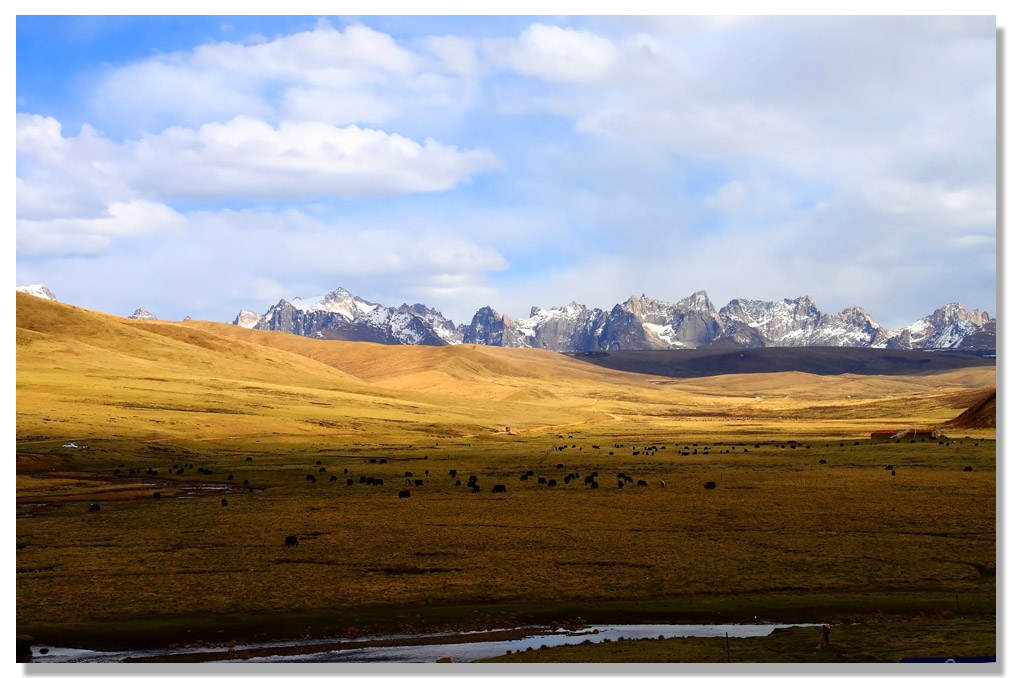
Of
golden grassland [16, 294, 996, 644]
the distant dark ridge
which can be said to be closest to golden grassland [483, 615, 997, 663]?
golden grassland [16, 294, 996, 644]

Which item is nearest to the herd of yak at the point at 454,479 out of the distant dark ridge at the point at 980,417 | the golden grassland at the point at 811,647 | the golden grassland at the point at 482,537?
the golden grassland at the point at 482,537

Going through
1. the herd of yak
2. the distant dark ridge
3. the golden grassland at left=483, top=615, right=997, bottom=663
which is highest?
the distant dark ridge

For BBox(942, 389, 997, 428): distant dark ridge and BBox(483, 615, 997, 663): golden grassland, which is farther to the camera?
BBox(942, 389, 997, 428): distant dark ridge

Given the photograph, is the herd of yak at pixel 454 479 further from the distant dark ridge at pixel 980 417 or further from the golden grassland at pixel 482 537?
the distant dark ridge at pixel 980 417

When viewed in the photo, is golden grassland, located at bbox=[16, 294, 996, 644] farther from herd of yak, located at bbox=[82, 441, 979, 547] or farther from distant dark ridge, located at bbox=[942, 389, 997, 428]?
distant dark ridge, located at bbox=[942, 389, 997, 428]

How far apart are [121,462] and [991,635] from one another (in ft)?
266

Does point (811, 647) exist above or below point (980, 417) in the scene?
→ below

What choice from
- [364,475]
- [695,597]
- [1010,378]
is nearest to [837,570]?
[695,597]

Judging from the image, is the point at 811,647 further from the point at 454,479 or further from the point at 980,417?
the point at 980,417

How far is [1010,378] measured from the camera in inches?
905

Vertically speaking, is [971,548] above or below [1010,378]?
below

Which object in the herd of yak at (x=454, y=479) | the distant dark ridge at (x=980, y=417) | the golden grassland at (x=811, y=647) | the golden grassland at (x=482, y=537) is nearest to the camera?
the golden grassland at (x=811, y=647)

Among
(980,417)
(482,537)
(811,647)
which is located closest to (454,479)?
(482,537)
